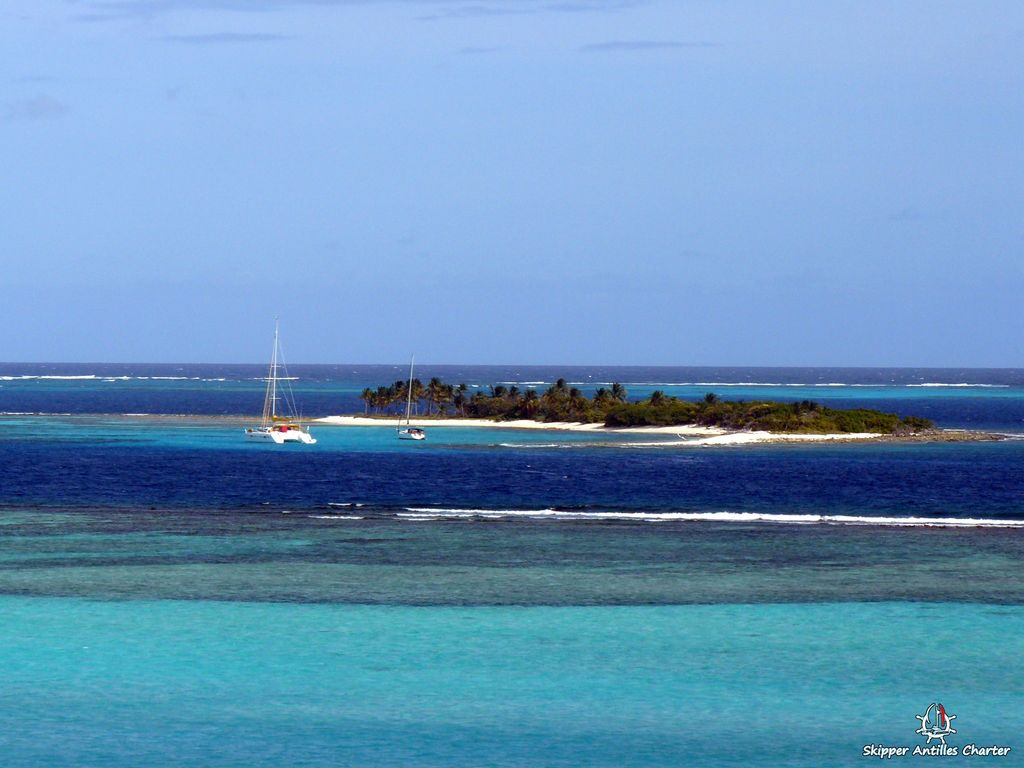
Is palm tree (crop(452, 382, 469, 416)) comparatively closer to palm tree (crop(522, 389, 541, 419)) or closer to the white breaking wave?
palm tree (crop(522, 389, 541, 419))

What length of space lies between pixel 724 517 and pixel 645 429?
74770mm

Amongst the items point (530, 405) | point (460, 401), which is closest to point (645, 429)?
point (530, 405)

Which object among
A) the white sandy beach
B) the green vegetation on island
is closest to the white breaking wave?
the white sandy beach

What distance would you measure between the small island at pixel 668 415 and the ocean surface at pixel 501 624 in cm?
5081

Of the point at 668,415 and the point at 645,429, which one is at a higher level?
the point at 668,415

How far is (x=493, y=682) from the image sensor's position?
86.7ft

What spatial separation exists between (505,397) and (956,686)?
408 ft

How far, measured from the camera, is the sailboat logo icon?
22703 mm

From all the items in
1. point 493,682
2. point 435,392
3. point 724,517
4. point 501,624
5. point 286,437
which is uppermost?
point 435,392

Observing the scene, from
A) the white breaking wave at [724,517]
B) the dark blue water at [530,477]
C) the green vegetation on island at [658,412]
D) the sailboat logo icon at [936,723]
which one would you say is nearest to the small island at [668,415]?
the green vegetation on island at [658,412]

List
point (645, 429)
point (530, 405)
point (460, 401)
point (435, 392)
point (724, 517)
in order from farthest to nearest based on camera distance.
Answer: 1. point (460, 401)
2. point (435, 392)
3. point (530, 405)
4. point (645, 429)
5. point (724, 517)

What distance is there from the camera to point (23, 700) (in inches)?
968

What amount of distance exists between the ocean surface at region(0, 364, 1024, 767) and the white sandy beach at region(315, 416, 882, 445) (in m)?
44.6

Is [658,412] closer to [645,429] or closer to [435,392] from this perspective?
[645,429]
